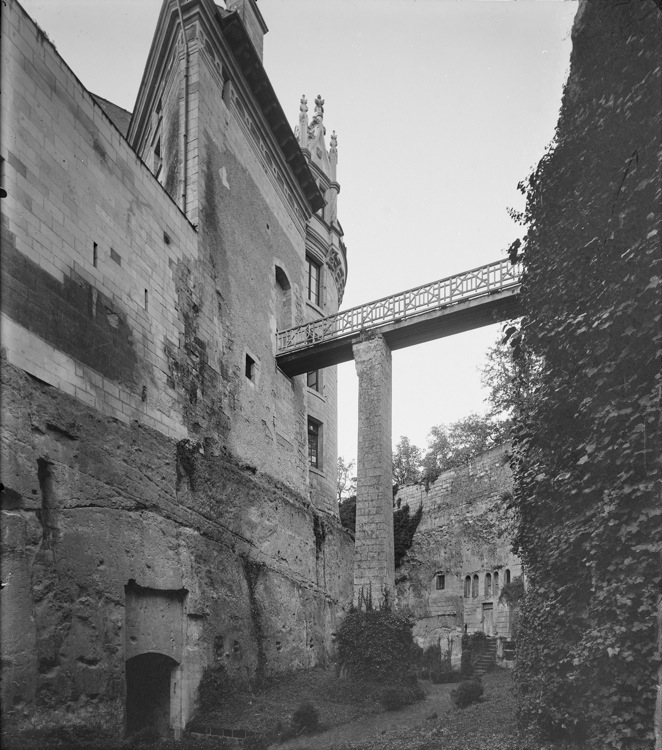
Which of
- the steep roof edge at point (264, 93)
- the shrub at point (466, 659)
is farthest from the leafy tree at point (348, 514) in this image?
the steep roof edge at point (264, 93)

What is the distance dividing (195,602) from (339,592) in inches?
310

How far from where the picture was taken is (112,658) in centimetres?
981

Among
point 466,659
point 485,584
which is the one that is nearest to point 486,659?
point 466,659

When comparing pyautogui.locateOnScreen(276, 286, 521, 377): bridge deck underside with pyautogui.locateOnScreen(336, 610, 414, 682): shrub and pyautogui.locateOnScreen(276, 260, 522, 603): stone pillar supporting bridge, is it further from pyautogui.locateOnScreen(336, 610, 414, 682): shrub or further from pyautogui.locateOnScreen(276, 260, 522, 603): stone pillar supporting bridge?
pyautogui.locateOnScreen(336, 610, 414, 682): shrub

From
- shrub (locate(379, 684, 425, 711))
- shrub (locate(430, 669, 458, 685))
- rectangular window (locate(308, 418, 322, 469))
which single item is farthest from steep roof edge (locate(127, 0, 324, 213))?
shrub (locate(379, 684, 425, 711))

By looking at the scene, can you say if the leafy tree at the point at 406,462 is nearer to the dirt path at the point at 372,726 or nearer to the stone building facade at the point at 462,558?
the stone building facade at the point at 462,558

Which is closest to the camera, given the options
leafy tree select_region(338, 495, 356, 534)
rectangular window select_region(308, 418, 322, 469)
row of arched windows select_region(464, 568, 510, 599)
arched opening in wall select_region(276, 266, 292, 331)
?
arched opening in wall select_region(276, 266, 292, 331)

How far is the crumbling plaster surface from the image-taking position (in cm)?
864

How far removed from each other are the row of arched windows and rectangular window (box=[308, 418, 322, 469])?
6.48 meters

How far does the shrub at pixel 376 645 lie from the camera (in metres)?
14.0

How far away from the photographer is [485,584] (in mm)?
22531

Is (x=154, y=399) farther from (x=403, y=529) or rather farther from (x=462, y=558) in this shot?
(x=403, y=529)

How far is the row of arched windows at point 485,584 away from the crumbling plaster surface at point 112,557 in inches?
322

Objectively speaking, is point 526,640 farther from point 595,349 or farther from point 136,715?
point 136,715
